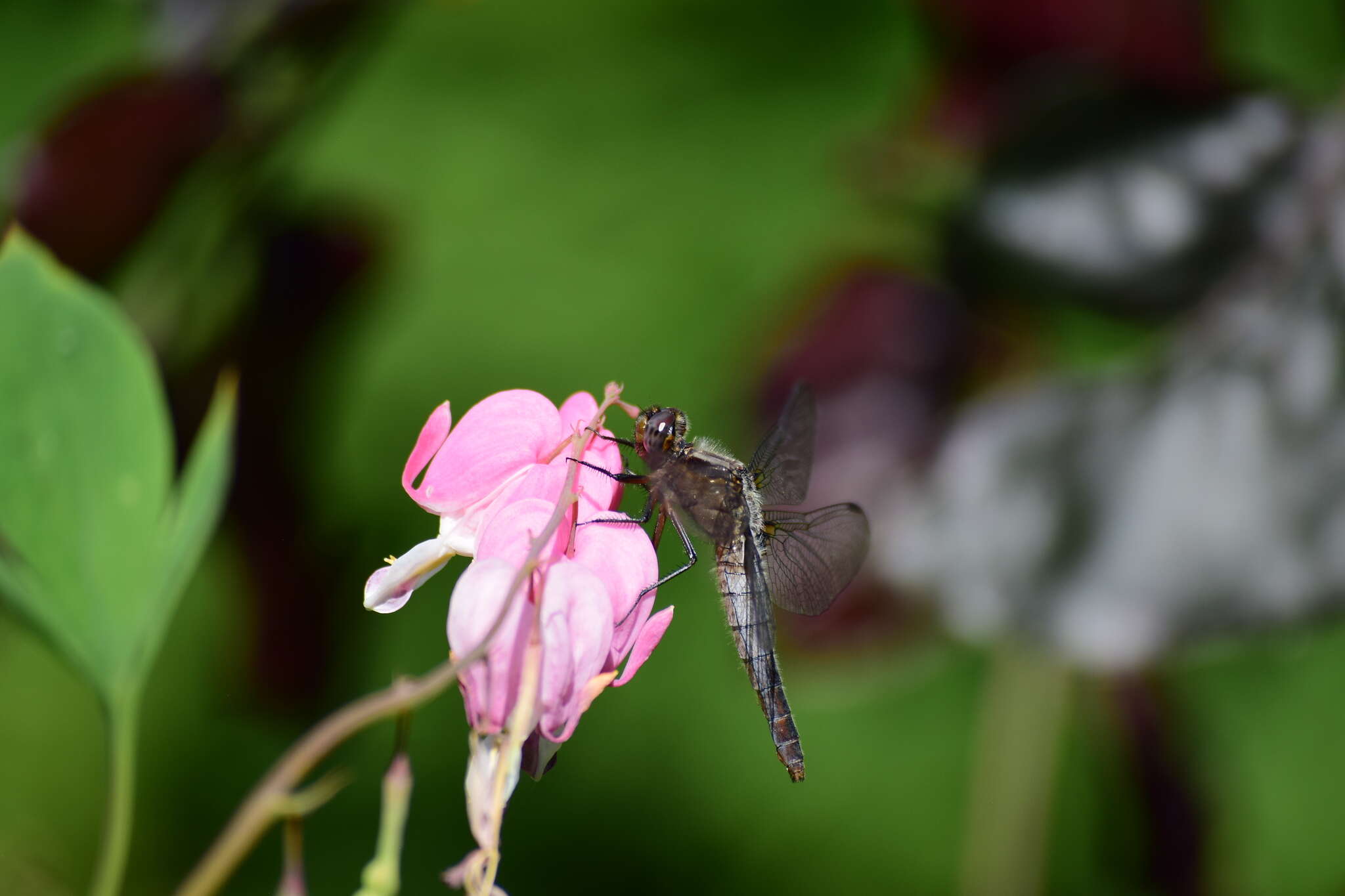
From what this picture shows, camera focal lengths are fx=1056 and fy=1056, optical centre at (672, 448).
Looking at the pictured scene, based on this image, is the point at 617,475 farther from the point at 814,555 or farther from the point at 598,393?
the point at 598,393

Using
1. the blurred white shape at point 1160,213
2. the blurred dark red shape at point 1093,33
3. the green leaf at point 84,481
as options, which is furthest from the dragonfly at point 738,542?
the blurred dark red shape at point 1093,33

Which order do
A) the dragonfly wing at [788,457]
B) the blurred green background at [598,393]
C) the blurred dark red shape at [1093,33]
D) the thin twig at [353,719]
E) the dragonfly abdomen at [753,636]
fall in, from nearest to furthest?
the thin twig at [353,719], the dragonfly abdomen at [753,636], the dragonfly wing at [788,457], the blurred dark red shape at [1093,33], the blurred green background at [598,393]

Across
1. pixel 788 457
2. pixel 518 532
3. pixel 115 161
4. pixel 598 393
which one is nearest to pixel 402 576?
pixel 518 532

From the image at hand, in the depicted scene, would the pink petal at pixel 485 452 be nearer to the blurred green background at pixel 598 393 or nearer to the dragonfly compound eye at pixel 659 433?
the dragonfly compound eye at pixel 659 433

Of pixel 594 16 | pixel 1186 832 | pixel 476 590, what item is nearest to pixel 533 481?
pixel 476 590

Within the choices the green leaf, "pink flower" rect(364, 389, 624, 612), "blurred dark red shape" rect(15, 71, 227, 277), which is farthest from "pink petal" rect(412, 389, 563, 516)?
"blurred dark red shape" rect(15, 71, 227, 277)

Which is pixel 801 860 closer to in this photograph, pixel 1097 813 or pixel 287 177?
pixel 1097 813

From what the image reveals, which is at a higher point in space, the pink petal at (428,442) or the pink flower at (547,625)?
the pink petal at (428,442)
